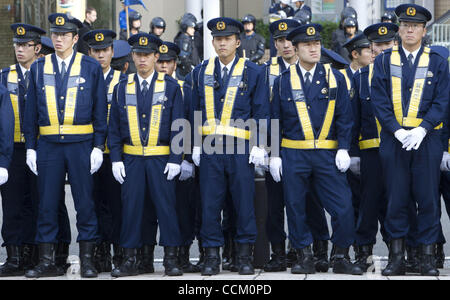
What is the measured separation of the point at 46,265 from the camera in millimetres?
8797

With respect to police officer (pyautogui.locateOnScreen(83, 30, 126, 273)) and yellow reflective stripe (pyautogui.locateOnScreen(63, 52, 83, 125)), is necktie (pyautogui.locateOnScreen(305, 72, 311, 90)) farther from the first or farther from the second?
yellow reflective stripe (pyautogui.locateOnScreen(63, 52, 83, 125))

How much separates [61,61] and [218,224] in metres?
2.13

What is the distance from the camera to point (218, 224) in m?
8.92

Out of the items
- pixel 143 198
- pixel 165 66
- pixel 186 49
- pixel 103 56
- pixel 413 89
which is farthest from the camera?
pixel 186 49

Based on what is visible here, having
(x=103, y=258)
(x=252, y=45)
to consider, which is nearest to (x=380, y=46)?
(x=103, y=258)

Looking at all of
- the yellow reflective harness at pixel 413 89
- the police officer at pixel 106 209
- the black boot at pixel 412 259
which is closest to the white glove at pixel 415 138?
the yellow reflective harness at pixel 413 89

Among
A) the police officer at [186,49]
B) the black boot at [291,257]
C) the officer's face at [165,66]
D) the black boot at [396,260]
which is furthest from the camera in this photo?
the police officer at [186,49]

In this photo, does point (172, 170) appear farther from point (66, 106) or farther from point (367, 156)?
point (367, 156)

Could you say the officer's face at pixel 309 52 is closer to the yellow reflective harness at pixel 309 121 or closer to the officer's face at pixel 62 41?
the yellow reflective harness at pixel 309 121

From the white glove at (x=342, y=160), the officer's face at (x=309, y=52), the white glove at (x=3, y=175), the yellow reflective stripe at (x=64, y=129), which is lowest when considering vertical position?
the white glove at (x=3, y=175)

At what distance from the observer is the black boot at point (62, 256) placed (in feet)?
30.4

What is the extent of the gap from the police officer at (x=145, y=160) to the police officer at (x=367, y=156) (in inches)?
69.5

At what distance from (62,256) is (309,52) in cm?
311

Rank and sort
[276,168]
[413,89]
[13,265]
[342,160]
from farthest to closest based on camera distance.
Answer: [13,265] → [276,168] → [342,160] → [413,89]
